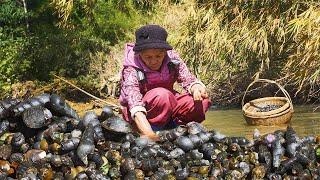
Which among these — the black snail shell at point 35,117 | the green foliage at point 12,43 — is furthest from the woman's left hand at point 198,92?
the green foliage at point 12,43

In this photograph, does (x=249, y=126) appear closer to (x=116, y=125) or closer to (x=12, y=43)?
(x=116, y=125)

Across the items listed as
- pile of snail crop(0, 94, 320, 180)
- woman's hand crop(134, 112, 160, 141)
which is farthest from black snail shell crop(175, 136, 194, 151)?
woman's hand crop(134, 112, 160, 141)

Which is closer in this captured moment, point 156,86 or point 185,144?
point 185,144

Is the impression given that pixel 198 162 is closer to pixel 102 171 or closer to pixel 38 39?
pixel 102 171

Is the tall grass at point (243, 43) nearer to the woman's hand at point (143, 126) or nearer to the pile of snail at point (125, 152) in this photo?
the woman's hand at point (143, 126)

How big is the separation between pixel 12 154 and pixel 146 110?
4.07 ft

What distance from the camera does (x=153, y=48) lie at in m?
3.83

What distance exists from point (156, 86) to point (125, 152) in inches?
50.8

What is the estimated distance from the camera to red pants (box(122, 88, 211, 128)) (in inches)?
159

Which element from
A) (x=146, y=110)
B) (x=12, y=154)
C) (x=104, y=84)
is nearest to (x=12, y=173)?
(x=12, y=154)

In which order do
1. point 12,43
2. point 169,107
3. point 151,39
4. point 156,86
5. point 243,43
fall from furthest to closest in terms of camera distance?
point 12,43, point 243,43, point 156,86, point 169,107, point 151,39

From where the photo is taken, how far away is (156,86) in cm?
423

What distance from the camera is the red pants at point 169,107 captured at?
404cm

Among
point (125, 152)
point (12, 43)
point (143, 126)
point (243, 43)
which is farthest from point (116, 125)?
point (12, 43)
